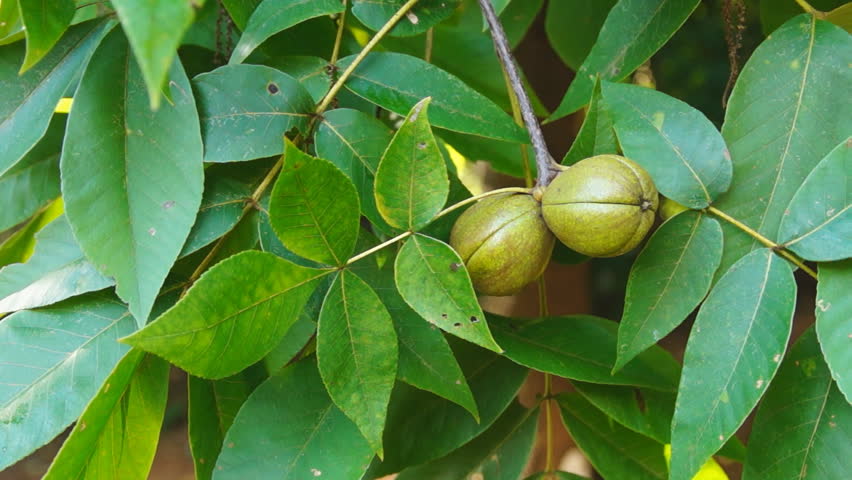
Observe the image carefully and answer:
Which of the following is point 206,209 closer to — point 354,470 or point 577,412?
point 354,470

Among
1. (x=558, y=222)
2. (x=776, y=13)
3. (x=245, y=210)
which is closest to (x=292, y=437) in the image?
(x=245, y=210)

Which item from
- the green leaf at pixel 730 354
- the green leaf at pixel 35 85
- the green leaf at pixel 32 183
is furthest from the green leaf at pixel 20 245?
the green leaf at pixel 730 354

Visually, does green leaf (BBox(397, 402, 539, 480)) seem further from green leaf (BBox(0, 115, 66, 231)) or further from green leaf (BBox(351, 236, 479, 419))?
green leaf (BBox(0, 115, 66, 231))

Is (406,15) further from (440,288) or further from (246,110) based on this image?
(440,288)

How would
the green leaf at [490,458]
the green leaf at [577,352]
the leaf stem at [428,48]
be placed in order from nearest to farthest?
1. the green leaf at [577,352]
2. the green leaf at [490,458]
3. the leaf stem at [428,48]

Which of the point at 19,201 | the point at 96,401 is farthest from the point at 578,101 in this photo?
the point at 19,201

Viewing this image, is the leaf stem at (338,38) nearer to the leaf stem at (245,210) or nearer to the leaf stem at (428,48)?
the leaf stem at (245,210)
